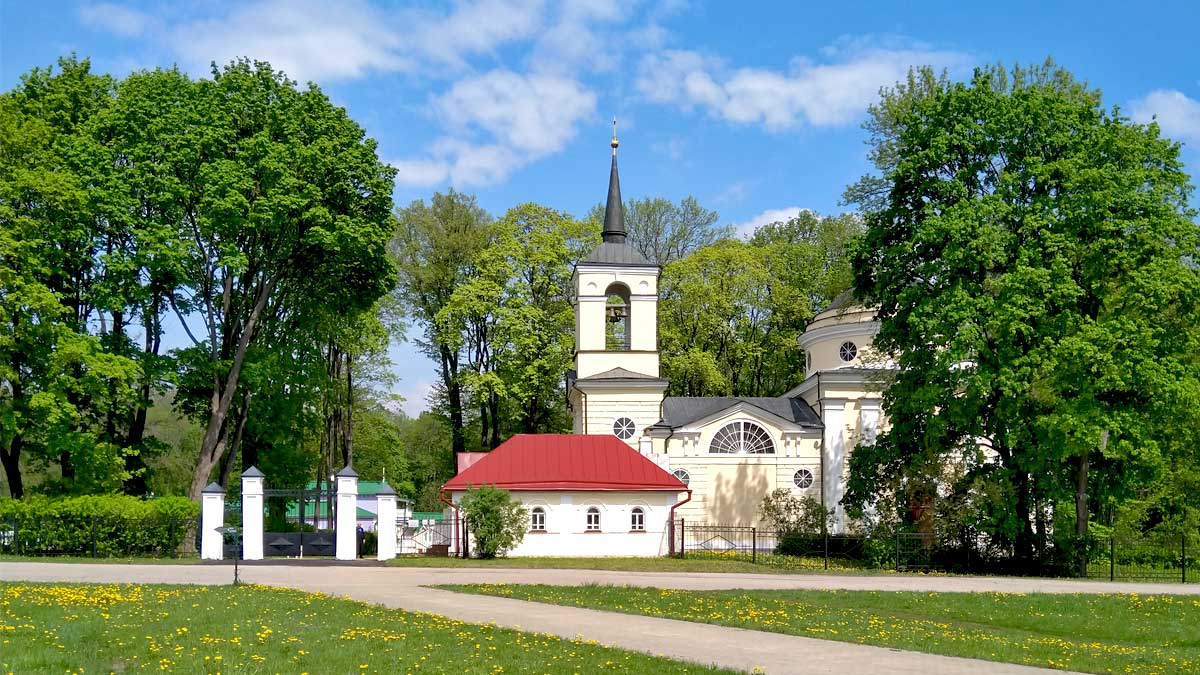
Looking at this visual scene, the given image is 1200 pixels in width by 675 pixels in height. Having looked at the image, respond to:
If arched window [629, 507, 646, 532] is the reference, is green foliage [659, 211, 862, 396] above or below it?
above

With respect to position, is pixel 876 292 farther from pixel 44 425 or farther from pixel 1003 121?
pixel 44 425

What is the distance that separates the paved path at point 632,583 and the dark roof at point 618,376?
1472 cm

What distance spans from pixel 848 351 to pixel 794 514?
920 centimetres

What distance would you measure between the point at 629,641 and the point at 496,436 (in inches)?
1425

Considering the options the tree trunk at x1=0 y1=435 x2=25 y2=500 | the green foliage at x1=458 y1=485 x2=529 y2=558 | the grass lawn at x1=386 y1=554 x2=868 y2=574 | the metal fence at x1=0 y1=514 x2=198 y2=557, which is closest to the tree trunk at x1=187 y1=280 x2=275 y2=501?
the metal fence at x1=0 y1=514 x2=198 y2=557

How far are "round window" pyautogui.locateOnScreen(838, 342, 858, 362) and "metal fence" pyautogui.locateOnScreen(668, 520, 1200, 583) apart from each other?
36.4 feet

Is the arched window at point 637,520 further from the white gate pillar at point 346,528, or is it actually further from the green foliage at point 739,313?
the green foliage at point 739,313

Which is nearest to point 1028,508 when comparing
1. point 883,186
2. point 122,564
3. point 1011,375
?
point 1011,375

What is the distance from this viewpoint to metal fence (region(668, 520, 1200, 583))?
27531 mm

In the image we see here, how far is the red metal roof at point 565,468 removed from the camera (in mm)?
34125

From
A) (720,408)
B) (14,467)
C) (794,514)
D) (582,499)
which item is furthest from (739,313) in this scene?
(14,467)

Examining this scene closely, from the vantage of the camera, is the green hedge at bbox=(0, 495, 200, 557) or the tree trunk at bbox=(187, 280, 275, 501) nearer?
the green hedge at bbox=(0, 495, 200, 557)

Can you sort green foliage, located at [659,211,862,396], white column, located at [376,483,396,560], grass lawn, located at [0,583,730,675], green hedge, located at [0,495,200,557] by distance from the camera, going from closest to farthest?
grass lawn, located at [0,583,730,675] < green hedge, located at [0,495,200,557] < white column, located at [376,483,396,560] < green foliage, located at [659,211,862,396]

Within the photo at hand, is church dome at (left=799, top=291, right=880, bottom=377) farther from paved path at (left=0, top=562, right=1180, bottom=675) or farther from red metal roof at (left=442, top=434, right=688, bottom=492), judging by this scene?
paved path at (left=0, top=562, right=1180, bottom=675)
